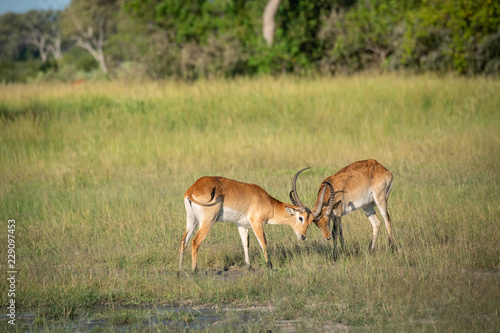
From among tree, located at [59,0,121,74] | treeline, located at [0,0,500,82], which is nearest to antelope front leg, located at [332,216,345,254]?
treeline, located at [0,0,500,82]

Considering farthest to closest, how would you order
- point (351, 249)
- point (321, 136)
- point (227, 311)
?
point (321, 136) → point (351, 249) → point (227, 311)

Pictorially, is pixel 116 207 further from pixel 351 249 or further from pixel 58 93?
pixel 58 93

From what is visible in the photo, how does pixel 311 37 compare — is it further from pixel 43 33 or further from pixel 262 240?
pixel 43 33

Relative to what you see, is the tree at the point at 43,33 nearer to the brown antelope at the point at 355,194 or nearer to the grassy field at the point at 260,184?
the grassy field at the point at 260,184

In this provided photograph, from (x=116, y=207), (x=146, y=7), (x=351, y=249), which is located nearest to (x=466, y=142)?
(x=351, y=249)

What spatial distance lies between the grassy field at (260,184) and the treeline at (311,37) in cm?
359

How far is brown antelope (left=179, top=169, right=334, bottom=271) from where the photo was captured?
6562 millimetres

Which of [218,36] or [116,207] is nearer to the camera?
[116,207]

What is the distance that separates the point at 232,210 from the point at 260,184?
157 inches

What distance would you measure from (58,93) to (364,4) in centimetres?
1320

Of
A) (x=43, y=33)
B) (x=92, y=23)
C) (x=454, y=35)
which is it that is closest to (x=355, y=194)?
(x=454, y=35)

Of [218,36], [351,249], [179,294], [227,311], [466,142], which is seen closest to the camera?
[227,311]

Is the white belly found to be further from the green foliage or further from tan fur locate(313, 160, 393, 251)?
the green foliage

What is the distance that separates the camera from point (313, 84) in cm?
1786
